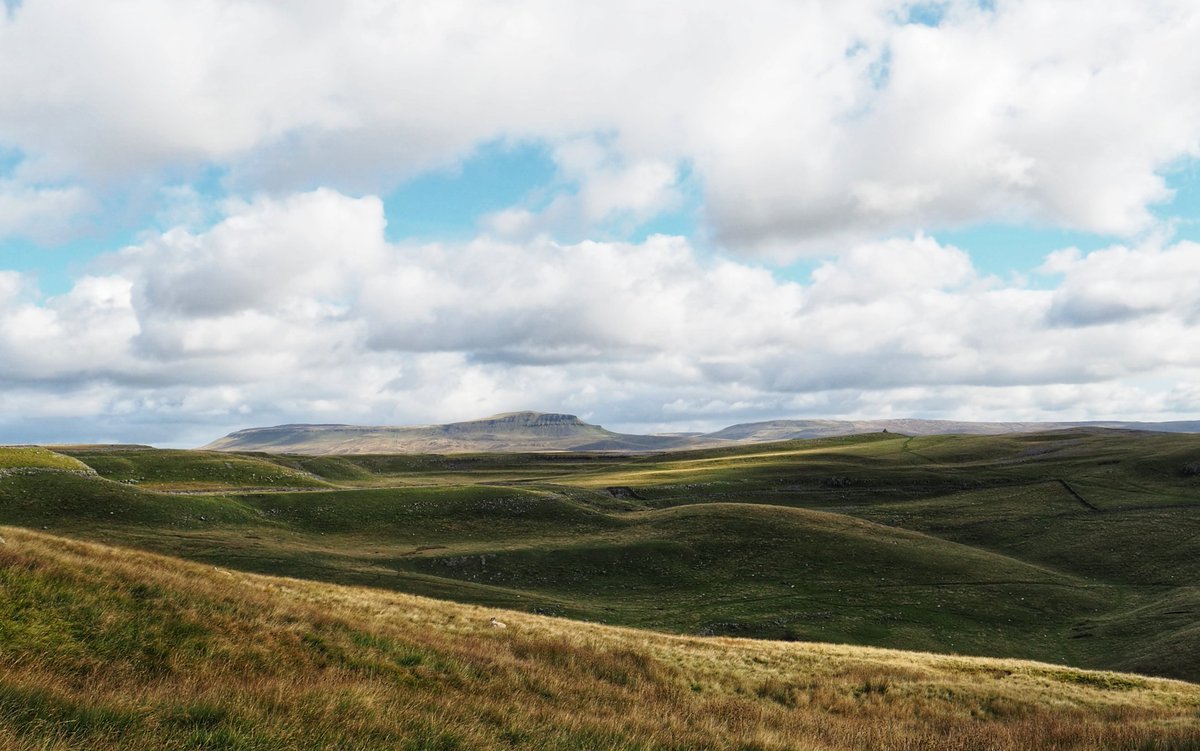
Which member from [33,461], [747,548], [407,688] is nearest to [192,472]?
[33,461]

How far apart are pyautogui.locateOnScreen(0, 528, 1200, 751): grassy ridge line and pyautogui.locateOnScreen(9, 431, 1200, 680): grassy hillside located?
24.2 m

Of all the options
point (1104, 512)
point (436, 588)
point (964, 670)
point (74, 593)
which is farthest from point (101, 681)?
point (1104, 512)

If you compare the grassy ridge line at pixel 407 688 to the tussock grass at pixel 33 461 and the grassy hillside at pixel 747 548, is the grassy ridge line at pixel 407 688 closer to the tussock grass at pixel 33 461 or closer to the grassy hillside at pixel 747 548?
the grassy hillside at pixel 747 548

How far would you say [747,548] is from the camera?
69312 mm

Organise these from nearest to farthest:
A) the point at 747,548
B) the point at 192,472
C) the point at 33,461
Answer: the point at 747,548
the point at 33,461
the point at 192,472

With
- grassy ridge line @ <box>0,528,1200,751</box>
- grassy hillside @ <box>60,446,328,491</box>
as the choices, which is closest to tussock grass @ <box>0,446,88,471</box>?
grassy hillside @ <box>60,446,328,491</box>

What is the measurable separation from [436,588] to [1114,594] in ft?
192

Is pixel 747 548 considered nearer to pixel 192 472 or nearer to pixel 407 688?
pixel 407 688

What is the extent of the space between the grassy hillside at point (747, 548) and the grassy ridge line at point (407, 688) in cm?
2418

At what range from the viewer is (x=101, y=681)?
11609 millimetres

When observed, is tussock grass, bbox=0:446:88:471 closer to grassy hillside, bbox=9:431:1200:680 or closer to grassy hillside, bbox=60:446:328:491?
grassy hillside, bbox=60:446:328:491

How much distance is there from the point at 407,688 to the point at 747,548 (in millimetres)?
58912

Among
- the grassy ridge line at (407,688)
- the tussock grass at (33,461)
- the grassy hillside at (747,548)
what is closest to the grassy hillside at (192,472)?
the grassy hillside at (747,548)

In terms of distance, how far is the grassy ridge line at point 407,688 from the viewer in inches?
392
